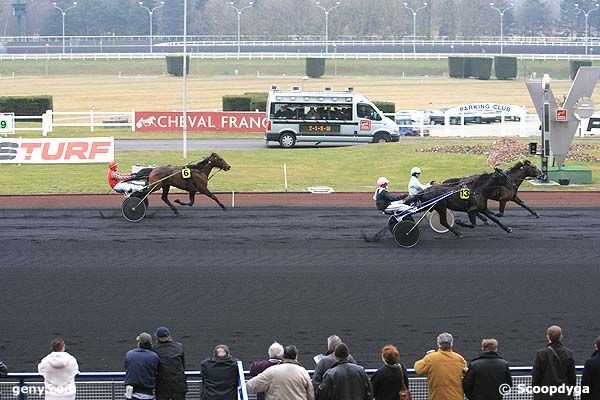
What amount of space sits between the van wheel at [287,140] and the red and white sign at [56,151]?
7.48 metres

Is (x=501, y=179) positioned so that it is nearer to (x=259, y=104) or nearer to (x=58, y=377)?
(x=58, y=377)

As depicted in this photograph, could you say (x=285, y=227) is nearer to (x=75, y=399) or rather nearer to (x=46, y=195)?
(x=46, y=195)

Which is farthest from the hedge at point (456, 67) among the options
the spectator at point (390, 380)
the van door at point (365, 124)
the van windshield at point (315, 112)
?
the spectator at point (390, 380)

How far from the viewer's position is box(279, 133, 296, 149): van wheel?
119 feet

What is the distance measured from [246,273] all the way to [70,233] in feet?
15.7

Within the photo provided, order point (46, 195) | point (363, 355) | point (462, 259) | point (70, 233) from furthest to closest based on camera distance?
point (46, 195)
point (70, 233)
point (462, 259)
point (363, 355)

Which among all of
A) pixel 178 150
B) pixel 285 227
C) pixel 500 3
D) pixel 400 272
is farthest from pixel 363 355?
pixel 500 3

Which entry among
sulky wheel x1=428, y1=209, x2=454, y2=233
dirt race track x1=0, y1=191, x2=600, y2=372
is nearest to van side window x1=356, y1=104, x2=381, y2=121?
dirt race track x1=0, y1=191, x2=600, y2=372

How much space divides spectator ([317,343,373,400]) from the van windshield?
92.8ft

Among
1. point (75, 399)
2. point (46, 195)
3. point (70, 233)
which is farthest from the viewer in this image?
point (46, 195)

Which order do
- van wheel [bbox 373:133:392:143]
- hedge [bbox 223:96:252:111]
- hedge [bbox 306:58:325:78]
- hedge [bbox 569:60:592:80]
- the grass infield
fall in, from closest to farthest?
1. the grass infield
2. van wheel [bbox 373:133:392:143]
3. hedge [bbox 223:96:252:111]
4. hedge [bbox 569:60:592:80]
5. hedge [bbox 306:58:325:78]

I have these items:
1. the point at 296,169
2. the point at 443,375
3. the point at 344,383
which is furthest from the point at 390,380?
the point at 296,169

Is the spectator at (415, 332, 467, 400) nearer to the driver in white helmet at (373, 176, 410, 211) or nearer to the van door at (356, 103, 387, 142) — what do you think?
the driver in white helmet at (373, 176, 410, 211)

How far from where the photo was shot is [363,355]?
12.0m
